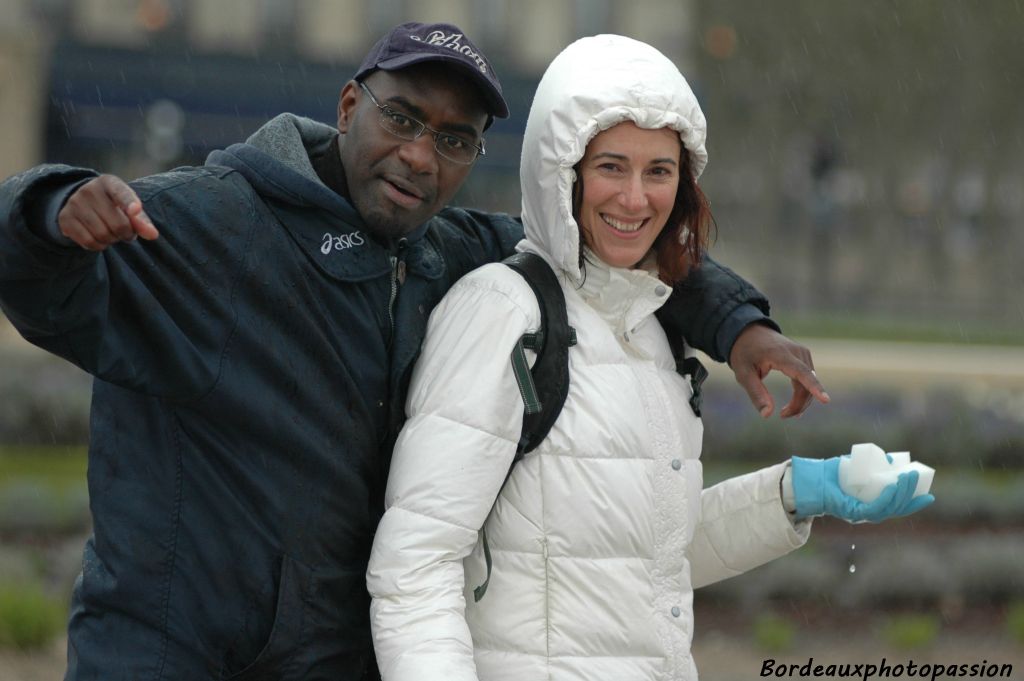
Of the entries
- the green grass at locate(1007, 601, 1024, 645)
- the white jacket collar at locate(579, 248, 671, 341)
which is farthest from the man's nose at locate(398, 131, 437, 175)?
the green grass at locate(1007, 601, 1024, 645)

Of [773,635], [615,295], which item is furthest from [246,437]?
[773,635]

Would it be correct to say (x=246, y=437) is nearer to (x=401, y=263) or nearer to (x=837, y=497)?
(x=401, y=263)

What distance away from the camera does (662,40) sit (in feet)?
87.7

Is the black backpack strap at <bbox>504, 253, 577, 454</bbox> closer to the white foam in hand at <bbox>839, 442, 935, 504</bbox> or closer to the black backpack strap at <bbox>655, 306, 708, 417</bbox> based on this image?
the black backpack strap at <bbox>655, 306, 708, 417</bbox>

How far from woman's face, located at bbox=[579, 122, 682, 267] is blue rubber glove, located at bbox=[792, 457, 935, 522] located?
2.16ft

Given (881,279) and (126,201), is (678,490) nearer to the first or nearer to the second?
(126,201)

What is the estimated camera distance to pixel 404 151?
116 inches

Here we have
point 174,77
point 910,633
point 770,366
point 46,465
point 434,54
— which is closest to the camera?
point 434,54

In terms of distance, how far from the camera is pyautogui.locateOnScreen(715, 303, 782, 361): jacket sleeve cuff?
3.30 m

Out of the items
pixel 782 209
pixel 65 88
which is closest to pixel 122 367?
pixel 65 88

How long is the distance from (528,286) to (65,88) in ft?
63.9

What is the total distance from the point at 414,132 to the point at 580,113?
13.4 inches

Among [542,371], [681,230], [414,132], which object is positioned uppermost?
[414,132]

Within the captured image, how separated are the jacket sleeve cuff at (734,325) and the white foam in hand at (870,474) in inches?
13.2
